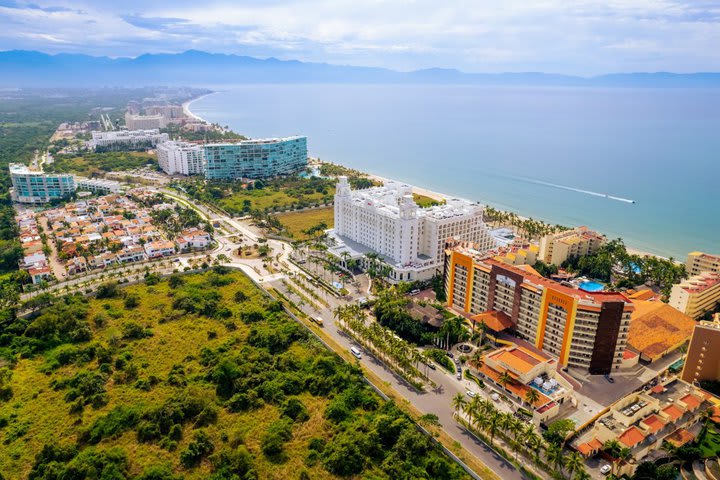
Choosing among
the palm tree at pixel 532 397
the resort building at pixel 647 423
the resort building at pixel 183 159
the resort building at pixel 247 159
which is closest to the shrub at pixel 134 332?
the palm tree at pixel 532 397

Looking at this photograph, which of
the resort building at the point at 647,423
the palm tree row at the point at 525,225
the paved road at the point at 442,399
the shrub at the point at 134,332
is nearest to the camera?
the paved road at the point at 442,399

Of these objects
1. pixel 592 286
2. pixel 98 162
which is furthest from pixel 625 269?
pixel 98 162

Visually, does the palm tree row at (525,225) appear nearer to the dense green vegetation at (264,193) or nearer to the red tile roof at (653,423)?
the dense green vegetation at (264,193)

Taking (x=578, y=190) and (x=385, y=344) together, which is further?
(x=578, y=190)

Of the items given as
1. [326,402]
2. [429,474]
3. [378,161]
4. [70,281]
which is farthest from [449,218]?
[378,161]

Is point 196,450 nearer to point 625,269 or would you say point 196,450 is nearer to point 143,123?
point 625,269

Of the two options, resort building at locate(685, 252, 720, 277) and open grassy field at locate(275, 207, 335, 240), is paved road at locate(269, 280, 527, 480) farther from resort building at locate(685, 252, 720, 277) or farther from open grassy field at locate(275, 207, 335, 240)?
resort building at locate(685, 252, 720, 277)
